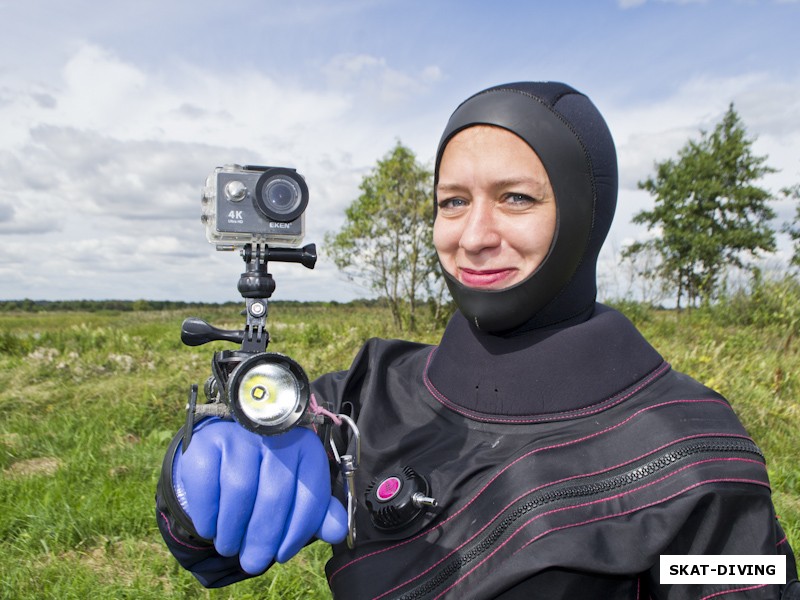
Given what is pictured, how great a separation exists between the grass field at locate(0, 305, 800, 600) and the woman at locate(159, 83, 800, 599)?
5.84 ft

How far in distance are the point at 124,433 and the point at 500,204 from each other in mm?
4743

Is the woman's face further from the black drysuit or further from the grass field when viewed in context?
the grass field

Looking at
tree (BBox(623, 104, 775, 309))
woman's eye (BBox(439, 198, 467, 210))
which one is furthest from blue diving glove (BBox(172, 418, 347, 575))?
tree (BBox(623, 104, 775, 309))

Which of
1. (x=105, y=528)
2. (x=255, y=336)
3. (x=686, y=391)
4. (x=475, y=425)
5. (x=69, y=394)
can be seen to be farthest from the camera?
(x=69, y=394)

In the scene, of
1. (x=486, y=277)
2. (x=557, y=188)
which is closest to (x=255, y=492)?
(x=486, y=277)

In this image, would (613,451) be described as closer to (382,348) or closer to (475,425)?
(475,425)

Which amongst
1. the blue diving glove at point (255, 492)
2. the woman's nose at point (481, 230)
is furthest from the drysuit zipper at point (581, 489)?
the woman's nose at point (481, 230)

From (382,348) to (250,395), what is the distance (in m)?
0.80

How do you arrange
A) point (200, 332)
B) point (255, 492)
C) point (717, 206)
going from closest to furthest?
point (255, 492)
point (200, 332)
point (717, 206)

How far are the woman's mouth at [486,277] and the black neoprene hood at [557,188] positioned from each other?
23mm

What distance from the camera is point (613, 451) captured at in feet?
4.56

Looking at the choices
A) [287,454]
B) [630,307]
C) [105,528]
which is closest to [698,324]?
[630,307]

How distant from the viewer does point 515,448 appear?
1500mm

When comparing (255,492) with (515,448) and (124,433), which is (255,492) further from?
(124,433)
